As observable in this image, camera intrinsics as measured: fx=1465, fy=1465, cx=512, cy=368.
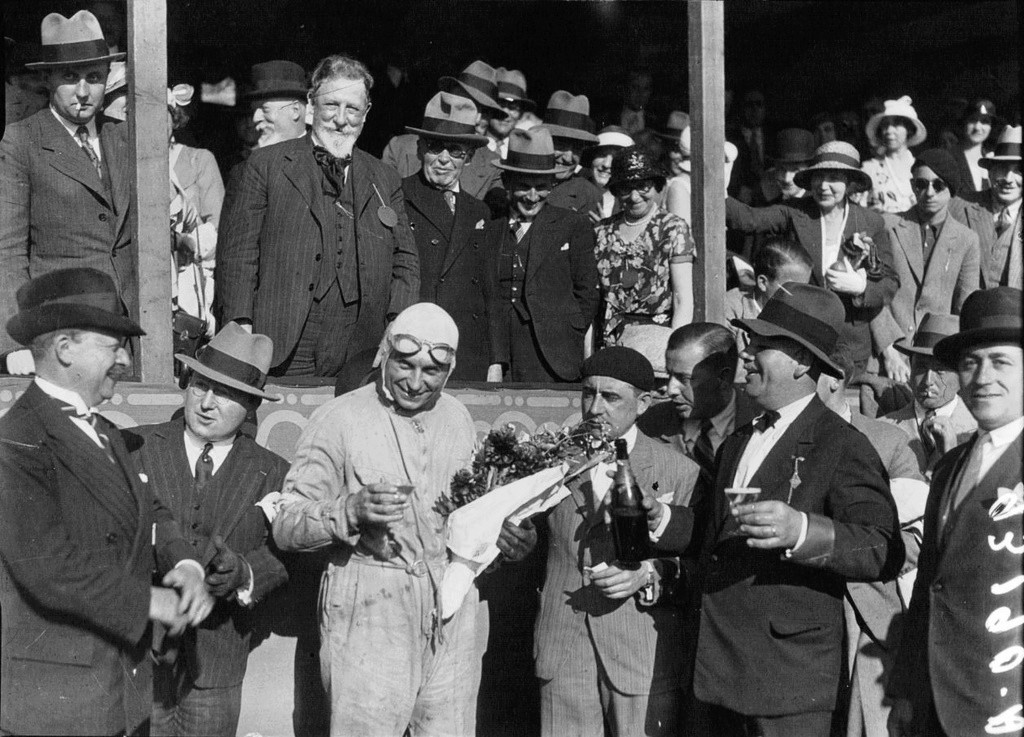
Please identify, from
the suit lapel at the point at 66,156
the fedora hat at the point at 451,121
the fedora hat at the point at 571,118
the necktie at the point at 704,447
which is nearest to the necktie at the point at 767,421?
the necktie at the point at 704,447

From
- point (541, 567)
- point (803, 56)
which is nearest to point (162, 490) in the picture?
point (541, 567)

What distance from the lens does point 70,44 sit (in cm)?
702

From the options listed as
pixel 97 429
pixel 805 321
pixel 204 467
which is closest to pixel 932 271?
pixel 805 321

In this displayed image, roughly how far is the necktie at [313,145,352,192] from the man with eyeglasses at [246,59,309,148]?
1.31 metres

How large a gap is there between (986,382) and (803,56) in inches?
340

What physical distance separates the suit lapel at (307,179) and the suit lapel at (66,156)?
877 mm

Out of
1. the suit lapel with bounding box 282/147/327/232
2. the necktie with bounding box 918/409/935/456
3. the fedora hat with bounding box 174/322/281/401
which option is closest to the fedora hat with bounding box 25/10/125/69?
the suit lapel with bounding box 282/147/327/232

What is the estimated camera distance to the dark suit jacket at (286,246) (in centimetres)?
686

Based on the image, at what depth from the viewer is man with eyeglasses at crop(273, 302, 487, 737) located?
5477 millimetres

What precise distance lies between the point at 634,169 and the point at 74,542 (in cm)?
375

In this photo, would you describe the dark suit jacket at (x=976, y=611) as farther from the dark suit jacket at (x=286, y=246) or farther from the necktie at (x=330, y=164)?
the necktie at (x=330, y=164)

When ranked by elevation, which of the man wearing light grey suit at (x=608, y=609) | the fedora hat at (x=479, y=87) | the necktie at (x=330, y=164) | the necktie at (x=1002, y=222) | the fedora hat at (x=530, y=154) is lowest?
the man wearing light grey suit at (x=608, y=609)

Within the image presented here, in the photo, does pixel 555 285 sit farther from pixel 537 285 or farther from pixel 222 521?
pixel 222 521

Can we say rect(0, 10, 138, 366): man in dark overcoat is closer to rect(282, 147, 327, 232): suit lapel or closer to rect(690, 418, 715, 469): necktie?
rect(282, 147, 327, 232): suit lapel
